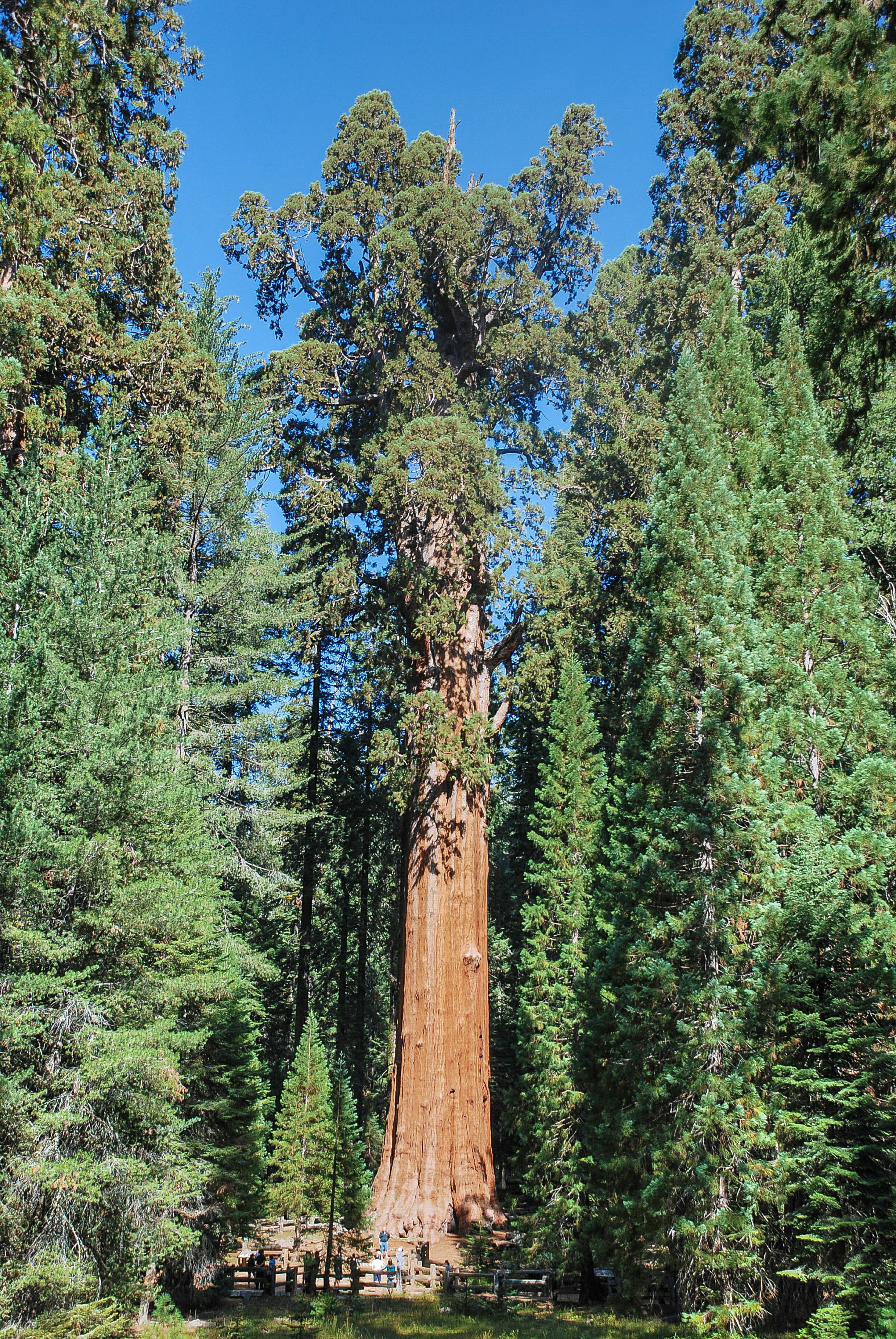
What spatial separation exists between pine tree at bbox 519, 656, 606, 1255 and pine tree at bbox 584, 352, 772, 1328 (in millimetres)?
Result: 1522

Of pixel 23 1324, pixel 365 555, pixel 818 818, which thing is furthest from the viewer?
pixel 365 555

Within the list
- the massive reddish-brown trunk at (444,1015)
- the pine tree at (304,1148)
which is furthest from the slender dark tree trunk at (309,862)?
the massive reddish-brown trunk at (444,1015)

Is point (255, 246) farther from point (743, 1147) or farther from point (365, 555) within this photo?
point (743, 1147)

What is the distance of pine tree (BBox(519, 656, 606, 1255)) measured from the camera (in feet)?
45.2

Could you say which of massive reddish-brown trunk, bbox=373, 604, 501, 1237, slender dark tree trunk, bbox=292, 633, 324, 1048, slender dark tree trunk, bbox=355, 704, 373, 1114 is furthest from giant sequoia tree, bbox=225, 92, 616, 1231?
slender dark tree trunk, bbox=355, 704, 373, 1114

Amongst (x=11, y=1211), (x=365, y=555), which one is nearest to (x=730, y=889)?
(x=11, y=1211)

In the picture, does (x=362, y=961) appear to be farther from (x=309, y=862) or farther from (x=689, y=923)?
(x=689, y=923)

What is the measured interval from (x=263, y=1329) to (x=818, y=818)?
8.53m

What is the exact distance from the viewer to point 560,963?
53.0 feet

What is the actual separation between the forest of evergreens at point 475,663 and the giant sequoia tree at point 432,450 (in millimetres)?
90

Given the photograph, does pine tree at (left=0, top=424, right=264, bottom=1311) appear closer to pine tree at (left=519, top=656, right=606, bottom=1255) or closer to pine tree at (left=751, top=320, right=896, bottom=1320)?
pine tree at (left=519, top=656, right=606, bottom=1255)

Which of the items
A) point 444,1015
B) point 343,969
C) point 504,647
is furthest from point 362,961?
point 504,647

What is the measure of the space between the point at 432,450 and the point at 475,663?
13.9 feet

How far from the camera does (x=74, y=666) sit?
35.9 feet
